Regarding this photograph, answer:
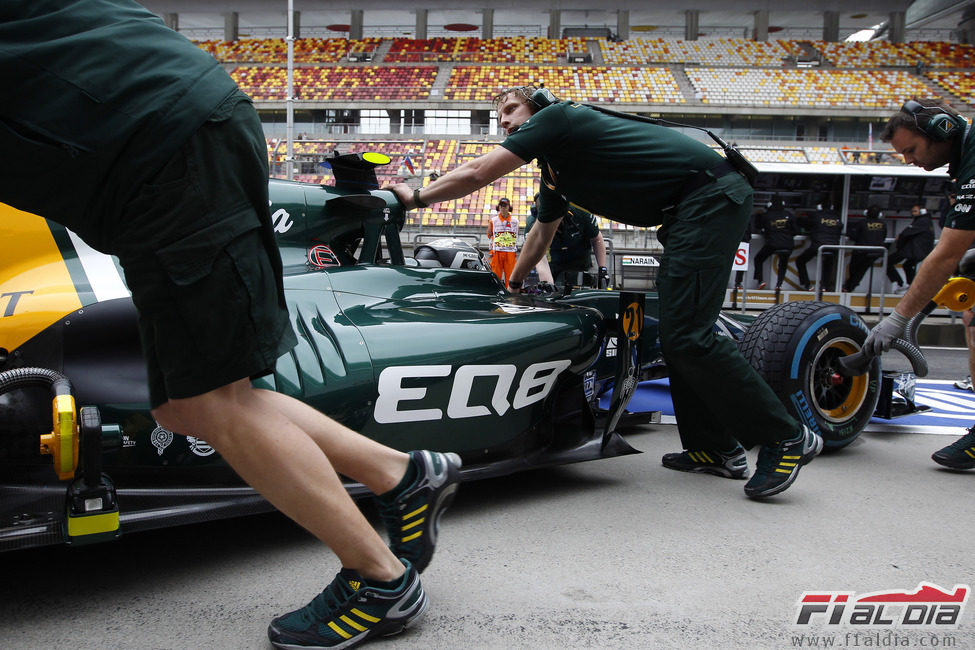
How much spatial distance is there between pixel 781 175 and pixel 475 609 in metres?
13.1

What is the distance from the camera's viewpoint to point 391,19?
3975 centimetres

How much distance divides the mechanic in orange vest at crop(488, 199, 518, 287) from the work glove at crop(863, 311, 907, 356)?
26.6ft

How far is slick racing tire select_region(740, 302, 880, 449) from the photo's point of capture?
349cm

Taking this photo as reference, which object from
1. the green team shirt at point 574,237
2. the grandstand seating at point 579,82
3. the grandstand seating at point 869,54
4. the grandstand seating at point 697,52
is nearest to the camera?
the green team shirt at point 574,237

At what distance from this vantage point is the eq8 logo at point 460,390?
2.42 metres

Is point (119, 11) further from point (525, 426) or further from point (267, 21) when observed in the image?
point (267, 21)

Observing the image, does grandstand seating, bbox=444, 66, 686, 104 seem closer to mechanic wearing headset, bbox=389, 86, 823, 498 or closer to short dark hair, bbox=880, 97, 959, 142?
short dark hair, bbox=880, 97, 959, 142

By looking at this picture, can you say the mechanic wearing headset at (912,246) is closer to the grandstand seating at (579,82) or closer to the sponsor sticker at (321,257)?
the sponsor sticker at (321,257)

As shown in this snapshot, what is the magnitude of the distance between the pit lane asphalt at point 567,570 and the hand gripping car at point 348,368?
0.22 meters

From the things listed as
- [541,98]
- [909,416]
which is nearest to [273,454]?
[541,98]

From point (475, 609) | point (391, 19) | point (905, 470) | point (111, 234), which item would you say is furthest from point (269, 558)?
point (391, 19)

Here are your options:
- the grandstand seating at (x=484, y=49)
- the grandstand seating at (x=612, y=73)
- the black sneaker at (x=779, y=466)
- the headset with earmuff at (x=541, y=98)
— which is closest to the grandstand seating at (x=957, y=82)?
the grandstand seating at (x=612, y=73)

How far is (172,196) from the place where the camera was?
146 cm

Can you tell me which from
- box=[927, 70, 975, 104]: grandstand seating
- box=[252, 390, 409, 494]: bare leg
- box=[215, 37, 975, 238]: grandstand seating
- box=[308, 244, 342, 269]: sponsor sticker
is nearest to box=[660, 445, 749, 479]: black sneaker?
box=[308, 244, 342, 269]: sponsor sticker
